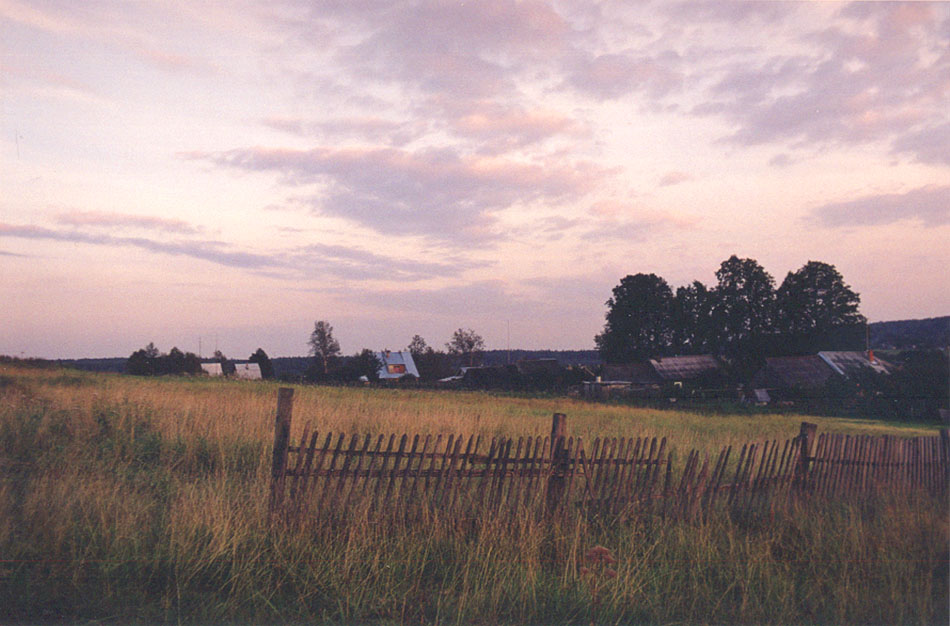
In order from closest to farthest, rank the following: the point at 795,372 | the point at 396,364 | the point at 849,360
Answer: the point at 795,372 < the point at 849,360 < the point at 396,364

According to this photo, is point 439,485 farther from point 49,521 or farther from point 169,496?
point 49,521

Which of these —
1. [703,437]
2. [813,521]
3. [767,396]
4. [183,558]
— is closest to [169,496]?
[183,558]

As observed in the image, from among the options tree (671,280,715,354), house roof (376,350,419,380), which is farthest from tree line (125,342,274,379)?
tree (671,280,715,354)

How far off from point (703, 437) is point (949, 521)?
37.7ft

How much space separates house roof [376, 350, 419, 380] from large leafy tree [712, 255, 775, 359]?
4078 centimetres

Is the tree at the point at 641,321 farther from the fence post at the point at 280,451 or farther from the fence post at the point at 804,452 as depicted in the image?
the fence post at the point at 280,451

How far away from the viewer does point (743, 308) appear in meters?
68.8

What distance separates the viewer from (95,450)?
906cm

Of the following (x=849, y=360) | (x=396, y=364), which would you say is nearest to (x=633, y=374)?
(x=849, y=360)

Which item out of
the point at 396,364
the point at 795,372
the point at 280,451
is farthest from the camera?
the point at 396,364

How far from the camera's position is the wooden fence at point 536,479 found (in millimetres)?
6738

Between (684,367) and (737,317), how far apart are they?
11000 mm

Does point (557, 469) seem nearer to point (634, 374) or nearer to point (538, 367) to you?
point (634, 374)

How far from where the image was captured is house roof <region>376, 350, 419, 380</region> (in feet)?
302
